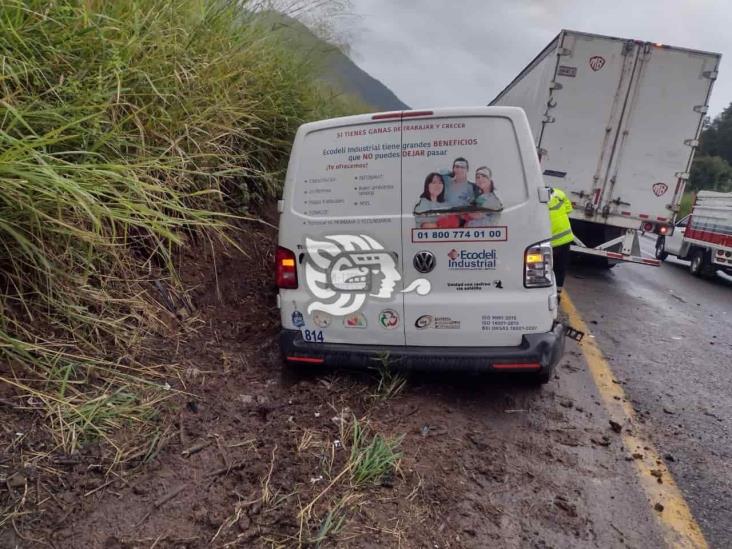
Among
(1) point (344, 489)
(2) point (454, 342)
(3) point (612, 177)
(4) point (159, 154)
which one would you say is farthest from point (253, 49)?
(3) point (612, 177)

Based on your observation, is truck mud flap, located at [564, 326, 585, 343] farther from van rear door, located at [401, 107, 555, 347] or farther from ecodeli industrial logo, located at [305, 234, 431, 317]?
ecodeli industrial logo, located at [305, 234, 431, 317]

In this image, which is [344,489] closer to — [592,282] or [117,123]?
[117,123]

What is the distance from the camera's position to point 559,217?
5.07 m

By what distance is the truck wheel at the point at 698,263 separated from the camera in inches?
486

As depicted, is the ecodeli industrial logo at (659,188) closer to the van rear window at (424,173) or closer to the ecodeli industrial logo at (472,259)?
the van rear window at (424,173)

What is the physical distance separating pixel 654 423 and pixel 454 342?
1.51 metres

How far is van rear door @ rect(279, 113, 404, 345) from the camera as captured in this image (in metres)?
3.26

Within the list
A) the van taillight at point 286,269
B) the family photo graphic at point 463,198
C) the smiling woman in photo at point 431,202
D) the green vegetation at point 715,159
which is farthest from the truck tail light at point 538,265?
the green vegetation at point 715,159

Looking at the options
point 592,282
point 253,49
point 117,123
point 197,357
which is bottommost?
point 592,282

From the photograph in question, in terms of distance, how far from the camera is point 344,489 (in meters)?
2.40

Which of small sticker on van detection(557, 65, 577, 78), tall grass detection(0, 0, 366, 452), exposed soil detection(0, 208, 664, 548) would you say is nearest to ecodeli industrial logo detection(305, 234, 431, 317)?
exposed soil detection(0, 208, 664, 548)

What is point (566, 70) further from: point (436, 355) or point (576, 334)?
point (436, 355)

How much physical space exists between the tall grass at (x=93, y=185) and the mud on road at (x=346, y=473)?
363 mm

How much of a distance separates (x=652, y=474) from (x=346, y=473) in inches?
67.5
